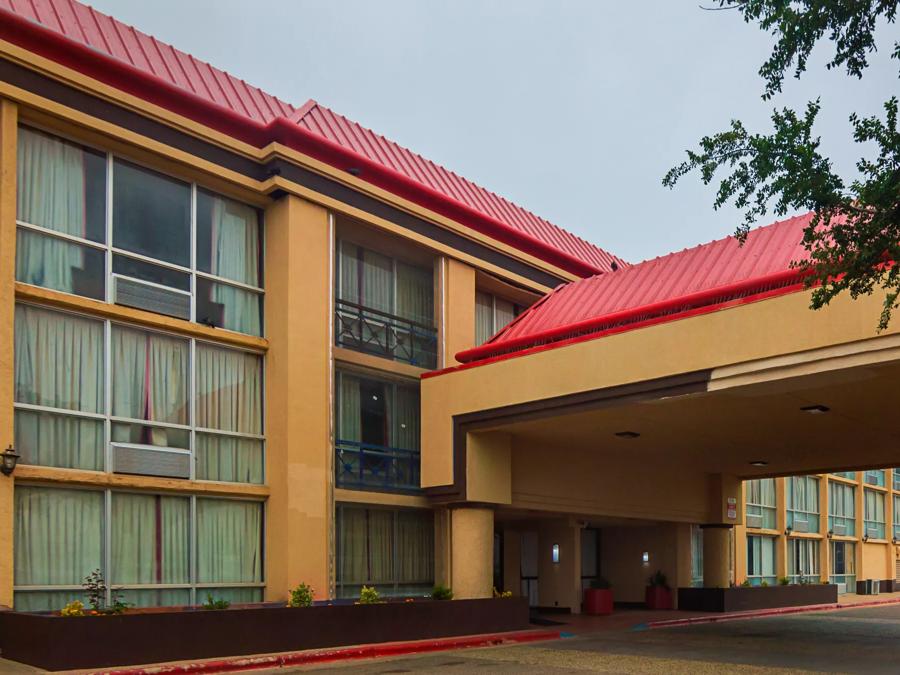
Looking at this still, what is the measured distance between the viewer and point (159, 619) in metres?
14.3

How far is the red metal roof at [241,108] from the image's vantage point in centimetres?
1695

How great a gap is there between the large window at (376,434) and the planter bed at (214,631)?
3.30 m

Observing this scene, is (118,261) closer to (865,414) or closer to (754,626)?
(865,414)

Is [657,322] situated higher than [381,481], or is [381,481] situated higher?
[657,322]

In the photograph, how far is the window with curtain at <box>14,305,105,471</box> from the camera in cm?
1569

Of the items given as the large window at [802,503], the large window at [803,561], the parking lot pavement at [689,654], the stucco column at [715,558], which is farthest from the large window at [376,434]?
the large window at [803,561]

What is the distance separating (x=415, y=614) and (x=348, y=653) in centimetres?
221

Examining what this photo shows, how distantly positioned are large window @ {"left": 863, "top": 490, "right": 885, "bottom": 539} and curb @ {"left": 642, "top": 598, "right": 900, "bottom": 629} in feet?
27.6

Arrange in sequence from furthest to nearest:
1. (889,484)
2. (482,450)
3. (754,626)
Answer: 1. (889,484)
2. (754,626)
3. (482,450)

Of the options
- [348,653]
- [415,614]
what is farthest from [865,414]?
[348,653]

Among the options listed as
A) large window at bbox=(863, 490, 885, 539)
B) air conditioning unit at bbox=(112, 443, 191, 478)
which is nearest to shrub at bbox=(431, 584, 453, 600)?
air conditioning unit at bbox=(112, 443, 191, 478)

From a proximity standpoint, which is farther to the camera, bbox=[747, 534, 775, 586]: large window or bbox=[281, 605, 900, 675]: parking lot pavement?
bbox=[747, 534, 775, 586]: large window

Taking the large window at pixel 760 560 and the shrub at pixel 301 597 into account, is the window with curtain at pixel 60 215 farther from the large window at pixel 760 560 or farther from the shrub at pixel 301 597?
the large window at pixel 760 560

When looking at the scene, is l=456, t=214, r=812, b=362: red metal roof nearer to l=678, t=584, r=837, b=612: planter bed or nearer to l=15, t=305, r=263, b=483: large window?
l=15, t=305, r=263, b=483: large window
